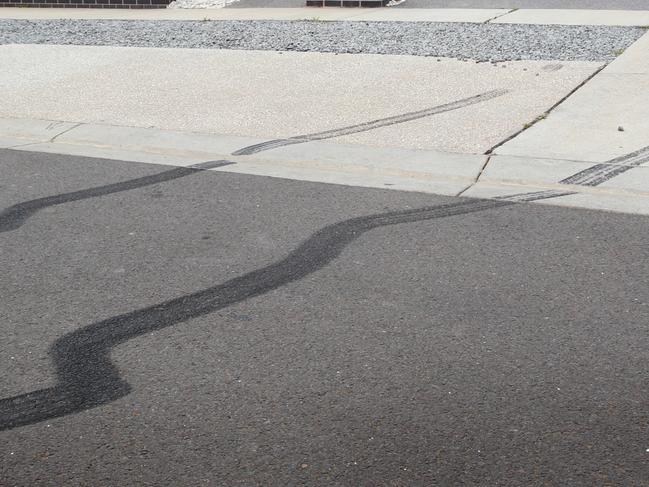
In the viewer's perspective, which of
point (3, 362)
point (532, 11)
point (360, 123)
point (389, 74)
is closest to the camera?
point (3, 362)

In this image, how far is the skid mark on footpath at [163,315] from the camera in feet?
14.1

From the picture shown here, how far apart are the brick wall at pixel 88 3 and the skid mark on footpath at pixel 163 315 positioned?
12170 mm

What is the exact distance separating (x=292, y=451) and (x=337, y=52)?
360 inches

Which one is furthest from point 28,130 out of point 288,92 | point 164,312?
point 164,312

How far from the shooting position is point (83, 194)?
736 centimetres

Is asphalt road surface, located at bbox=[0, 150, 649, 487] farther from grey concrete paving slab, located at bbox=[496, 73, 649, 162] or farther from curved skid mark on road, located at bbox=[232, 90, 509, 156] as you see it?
grey concrete paving slab, located at bbox=[496, 73, 649, 162]

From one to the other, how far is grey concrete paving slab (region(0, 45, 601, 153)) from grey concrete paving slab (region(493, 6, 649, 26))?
3047 mm

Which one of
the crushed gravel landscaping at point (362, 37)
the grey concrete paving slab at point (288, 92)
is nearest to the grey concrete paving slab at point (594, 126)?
the grey concrete paving slab at point (288, 92)

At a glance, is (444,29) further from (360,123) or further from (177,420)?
(177,420)

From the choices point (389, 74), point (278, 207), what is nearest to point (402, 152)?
point (278, 207)

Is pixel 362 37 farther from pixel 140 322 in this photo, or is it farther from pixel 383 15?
pixel 140 322

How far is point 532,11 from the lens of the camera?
1501 cm

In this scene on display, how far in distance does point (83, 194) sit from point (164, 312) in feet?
8.22

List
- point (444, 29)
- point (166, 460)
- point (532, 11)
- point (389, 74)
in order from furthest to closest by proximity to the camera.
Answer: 1. point (532, 11)
2. point (444, 29)
3. point (389, 74)
4. point (166, 460)
